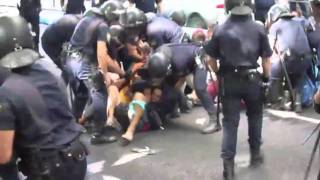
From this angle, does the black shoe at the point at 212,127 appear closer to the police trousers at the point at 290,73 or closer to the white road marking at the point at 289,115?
the white road marking at the point at 289,115

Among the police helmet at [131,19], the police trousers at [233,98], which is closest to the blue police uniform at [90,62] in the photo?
the police helmet at [131,19]

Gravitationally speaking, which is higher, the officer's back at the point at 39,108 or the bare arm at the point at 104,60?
the officer's back at the point at 39,108

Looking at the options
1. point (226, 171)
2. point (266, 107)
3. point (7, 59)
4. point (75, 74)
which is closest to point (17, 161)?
point (7, 59)

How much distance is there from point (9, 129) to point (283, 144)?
388 centimetres

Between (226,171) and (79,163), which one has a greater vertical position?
(79,163)

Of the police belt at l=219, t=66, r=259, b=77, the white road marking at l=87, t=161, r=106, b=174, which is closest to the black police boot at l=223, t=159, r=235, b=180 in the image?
the police belt at l=219, t=66, r=259, b=77

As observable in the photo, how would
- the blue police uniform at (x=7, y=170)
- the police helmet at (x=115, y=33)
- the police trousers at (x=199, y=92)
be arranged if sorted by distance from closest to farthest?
the blue police uniform at (x=7, y=170) → the police helmet at (x=115, y=33) → the police trousers at (x=199, y=92)

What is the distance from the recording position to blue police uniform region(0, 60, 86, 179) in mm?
3010

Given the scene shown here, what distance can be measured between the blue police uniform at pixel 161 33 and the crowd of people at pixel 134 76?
0.04 ft

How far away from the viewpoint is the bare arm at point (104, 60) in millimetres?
6051

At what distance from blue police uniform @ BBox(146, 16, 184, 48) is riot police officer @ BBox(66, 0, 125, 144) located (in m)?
0.61

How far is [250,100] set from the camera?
5031 millimetres

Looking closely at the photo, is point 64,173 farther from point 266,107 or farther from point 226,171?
point 266,107

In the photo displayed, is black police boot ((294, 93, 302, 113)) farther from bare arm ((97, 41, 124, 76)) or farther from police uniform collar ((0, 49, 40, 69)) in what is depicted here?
police uniform collar ((0, 49, 40, 69))
